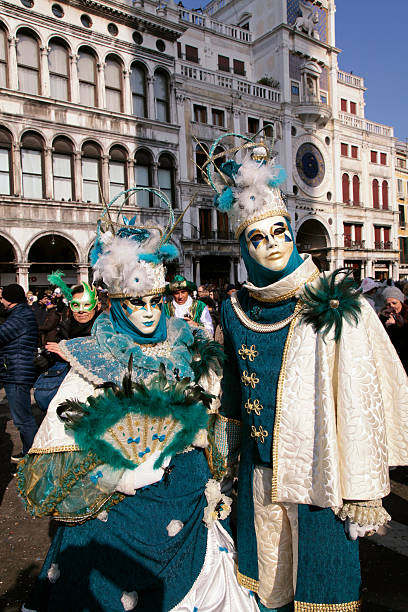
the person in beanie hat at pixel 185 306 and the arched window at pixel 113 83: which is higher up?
the arched window at pixel 113 83

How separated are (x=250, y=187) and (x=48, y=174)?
14628mm

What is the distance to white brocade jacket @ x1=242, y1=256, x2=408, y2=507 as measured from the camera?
1.64 metres

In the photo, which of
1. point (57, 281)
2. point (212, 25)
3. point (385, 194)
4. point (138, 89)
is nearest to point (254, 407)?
point (57, 281)

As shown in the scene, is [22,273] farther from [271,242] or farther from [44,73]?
[271,242]

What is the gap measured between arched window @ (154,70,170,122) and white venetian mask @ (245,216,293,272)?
57.7 ft

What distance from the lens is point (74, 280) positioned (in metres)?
16.2

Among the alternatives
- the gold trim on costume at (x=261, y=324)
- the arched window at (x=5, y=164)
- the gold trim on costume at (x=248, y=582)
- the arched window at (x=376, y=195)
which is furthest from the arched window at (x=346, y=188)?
the gold trim on costume at (x=248, y=582)

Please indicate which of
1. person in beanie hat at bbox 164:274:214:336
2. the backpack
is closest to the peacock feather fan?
the backpack

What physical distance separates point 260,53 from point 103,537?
91.8ft

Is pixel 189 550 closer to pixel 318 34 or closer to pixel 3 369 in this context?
pixel 3 369

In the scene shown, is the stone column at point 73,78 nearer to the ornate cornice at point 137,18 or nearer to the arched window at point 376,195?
the ornate cornice at point 137,18

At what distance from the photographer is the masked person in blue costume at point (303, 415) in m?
1.66

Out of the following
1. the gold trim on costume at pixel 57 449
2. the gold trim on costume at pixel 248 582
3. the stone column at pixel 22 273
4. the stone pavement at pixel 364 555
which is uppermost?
the stone column at pixel 22 273

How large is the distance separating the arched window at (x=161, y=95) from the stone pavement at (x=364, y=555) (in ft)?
56.0
